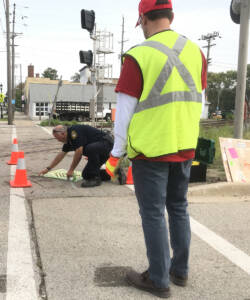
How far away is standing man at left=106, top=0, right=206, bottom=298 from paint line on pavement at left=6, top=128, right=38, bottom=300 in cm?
89

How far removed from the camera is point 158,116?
2217 millimetres

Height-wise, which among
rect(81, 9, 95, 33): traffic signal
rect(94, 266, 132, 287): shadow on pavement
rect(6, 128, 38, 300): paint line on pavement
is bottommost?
rect(94, 266, 132, 287): shadow on pavement

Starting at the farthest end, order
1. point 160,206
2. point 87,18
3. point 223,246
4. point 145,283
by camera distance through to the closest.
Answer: point 87,18
point 223,246
point 145,283
point 160,206

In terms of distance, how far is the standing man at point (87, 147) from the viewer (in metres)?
5.71

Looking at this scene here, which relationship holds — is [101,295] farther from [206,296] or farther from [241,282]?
[241,282]

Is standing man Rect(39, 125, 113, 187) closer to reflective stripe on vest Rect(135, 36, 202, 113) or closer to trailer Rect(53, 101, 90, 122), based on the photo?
reflective stripe on vest Rect(135, 36, 202, 113)

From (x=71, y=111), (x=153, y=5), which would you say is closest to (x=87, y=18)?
(x=153, y=5)

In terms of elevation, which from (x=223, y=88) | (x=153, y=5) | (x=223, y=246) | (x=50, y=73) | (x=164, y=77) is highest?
(x=50, y=73)

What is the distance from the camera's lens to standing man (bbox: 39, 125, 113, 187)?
571 cm

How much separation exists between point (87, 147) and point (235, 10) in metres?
3.81

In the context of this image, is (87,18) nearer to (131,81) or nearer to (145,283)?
(131,81)

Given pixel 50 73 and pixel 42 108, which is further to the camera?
pixel 50 73

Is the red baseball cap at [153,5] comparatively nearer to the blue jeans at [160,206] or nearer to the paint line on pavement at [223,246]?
the blue jeans at [160,206]

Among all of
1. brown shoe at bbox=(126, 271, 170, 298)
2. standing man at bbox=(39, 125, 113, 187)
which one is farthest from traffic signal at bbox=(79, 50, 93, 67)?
brown shoe at bbox=(126, 271, 170, 298)
